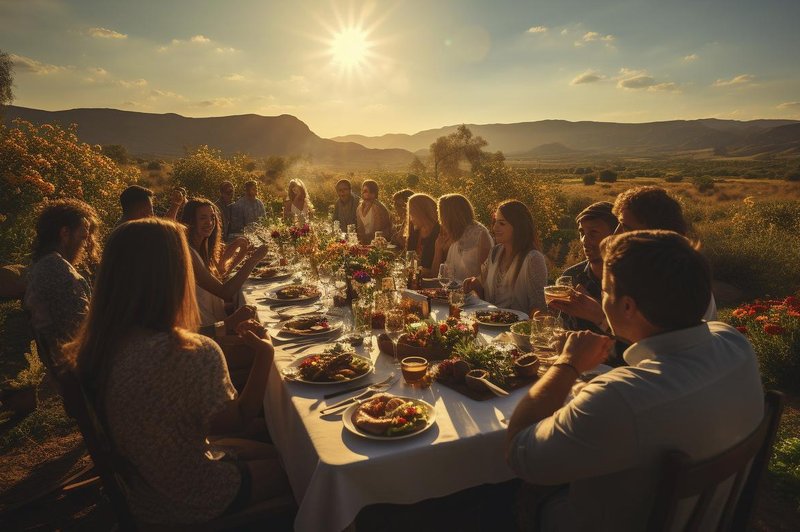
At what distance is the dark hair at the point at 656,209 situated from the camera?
2.61 m

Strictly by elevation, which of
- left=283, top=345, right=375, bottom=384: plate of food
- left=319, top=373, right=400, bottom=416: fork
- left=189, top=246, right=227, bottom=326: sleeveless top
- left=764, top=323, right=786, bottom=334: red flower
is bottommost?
left=764, top=323, right=786, bottom=334: red flower

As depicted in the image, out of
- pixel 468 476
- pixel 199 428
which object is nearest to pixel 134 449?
pixel 199 428

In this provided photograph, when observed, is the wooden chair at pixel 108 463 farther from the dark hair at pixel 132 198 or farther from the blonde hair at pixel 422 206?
the blonde hair at pixel 422 206

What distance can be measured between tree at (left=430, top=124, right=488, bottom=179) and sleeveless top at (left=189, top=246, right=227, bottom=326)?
33.3 metres

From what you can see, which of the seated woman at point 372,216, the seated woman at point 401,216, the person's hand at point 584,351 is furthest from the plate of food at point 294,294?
the seated woman at point 372,216

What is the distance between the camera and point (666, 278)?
131cm

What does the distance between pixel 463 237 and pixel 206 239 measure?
270 cm

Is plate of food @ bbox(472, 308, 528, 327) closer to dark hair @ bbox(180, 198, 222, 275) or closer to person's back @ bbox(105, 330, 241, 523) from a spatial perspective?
person's back @ bbox(105, 330, 241, 523)

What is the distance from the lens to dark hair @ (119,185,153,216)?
4801 mm

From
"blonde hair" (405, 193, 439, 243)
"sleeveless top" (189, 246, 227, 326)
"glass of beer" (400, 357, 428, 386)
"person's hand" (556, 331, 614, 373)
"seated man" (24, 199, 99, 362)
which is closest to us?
"person's hand" (556, 331, 614, 373)

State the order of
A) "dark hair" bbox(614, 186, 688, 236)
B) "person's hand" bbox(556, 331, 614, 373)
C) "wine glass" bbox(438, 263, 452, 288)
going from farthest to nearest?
1. "wine glass" bbox(438, 263, 452, 288)
2. "dark hair" bbox(614, 186, 688, 236)
3. "person's hand" bbox(556, 331, 614, 373)

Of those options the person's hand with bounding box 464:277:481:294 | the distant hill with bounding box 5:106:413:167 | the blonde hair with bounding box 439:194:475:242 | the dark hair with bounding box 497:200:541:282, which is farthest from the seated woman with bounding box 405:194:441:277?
the distant hill with bounding box 5:106:413:167

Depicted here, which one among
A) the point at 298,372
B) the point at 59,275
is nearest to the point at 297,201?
the point at 59,275

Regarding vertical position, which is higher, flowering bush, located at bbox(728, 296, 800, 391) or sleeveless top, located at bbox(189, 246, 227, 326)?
sleeveless top, located at bbox(189, 246, 227, 326)
